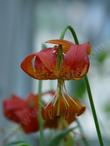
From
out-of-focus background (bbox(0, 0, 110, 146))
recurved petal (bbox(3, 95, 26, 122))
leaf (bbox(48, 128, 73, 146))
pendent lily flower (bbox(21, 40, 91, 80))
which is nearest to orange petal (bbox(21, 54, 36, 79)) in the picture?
pendent lily flower (bbox(21, 40, 91, 80))

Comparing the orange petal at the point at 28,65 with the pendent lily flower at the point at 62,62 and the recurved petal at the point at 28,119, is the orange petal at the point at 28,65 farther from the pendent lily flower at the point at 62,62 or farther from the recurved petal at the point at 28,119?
the recurved petal at the point at 28,119

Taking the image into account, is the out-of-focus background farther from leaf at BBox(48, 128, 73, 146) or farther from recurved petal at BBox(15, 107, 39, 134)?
leaf at BBox(48, 128, 73, 146)

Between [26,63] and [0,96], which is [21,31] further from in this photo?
[26,63]

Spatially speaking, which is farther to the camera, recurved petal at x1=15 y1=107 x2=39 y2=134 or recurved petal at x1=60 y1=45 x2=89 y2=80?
recurved petal at x1=15 y1=107 x2=39 y2=134

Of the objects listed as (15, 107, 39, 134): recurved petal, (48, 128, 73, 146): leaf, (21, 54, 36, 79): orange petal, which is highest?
(21, 54, 36, 79): orange petal

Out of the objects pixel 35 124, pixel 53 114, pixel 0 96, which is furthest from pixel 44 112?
pixel 0 96

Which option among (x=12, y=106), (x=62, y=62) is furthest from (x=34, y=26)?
(x=62, y=62)

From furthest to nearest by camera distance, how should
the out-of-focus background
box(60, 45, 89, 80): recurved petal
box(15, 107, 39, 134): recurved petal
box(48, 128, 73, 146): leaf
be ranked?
the out-of-focus background → box(15, 107, 39, 134): recurved petal → box(48, 128, 73, 146): leaf → box(60, 45, 89, 80): recurved petal
